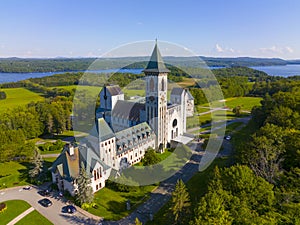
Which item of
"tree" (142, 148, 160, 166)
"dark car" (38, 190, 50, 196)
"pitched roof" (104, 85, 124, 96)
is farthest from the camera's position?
"pitched roof" (104, 85, 124, 96)

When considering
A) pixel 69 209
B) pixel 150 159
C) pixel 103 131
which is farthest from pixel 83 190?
pixel 150 159

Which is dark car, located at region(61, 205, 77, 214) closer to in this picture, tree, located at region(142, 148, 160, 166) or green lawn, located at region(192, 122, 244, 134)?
tree, located at region(142, 148, 160, 166)

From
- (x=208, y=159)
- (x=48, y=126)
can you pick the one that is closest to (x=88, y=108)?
(x=48, y=126)

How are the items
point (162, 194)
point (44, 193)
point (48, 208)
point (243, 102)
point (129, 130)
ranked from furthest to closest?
1. point (243, 102)
2. point (129, 130)
3. point (162, 194)
4. point (44, 193)
5. point (48, 208)

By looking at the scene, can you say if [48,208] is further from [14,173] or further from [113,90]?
[113,90]

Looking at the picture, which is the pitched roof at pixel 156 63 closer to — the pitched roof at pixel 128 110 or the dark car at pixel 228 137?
the pitched roof at pixel 128 110

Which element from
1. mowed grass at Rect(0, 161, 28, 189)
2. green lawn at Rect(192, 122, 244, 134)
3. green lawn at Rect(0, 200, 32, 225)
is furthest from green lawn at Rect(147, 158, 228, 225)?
mowed grass at Rect(0, 161, 28, 189)
